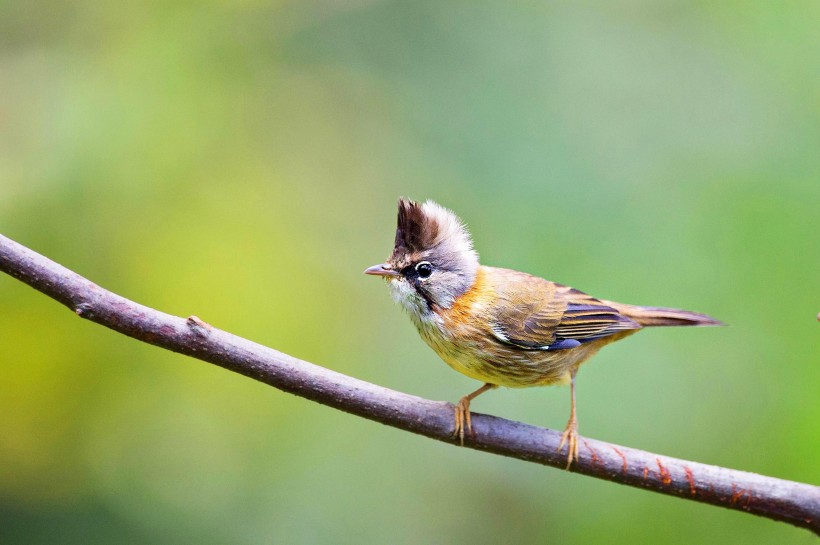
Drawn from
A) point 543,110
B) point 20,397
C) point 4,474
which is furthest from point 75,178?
point 543,110

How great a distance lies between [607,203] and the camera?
4.16 m

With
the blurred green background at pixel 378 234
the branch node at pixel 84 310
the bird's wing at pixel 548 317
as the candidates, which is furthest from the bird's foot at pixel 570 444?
the branch node at pixel 84 310

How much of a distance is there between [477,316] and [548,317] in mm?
527

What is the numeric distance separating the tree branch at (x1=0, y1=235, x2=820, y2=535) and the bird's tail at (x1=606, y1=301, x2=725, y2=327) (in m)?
1.00

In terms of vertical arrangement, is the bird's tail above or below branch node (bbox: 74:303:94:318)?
above

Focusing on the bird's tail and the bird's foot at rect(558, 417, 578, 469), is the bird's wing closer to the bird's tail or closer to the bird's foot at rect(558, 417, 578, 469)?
the bird's tail

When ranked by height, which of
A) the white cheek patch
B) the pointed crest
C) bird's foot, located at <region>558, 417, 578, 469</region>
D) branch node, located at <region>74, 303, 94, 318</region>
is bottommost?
bird's foot, located at <region>558, 417, 578, 469</region>

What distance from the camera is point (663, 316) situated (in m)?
4.36

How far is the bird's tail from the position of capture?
4089 mm

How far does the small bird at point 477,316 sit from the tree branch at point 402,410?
1.29 feet

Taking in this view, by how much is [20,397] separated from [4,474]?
394 mm

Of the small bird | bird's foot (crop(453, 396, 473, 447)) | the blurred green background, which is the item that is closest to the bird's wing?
the small bird

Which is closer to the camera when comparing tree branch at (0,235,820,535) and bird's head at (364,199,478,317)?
tree branch at (0,235,820,535)

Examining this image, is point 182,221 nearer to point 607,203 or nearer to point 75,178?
point 75,178
